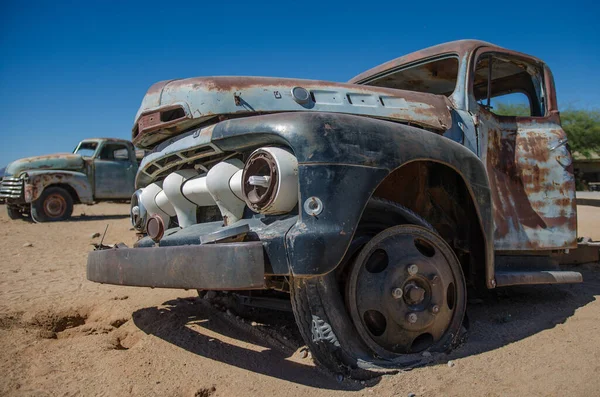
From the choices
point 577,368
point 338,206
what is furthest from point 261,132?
point 577,368

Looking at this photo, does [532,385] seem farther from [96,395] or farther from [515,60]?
[515,60]

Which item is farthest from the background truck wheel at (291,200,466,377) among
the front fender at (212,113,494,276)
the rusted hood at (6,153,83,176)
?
the rusted hood at (6,153,83,176)

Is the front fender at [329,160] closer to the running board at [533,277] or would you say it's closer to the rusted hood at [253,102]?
the rusted hood at [253,102]

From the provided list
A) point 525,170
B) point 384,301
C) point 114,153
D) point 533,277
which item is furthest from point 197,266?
point 114,153

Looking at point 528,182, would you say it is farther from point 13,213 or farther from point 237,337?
point 13,213

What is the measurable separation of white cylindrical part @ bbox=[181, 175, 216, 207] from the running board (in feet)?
6.04

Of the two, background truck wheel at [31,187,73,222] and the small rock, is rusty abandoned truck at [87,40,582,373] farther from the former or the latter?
background truck wheel at [31,187,73,222]

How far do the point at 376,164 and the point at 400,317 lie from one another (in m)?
0.79

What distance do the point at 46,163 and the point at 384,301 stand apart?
11675 mm

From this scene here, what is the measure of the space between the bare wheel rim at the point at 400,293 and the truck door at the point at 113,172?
11.3 meters

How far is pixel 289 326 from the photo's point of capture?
10.4 feet

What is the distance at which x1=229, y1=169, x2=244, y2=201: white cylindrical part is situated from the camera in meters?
2.38

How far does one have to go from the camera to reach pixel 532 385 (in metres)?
2.23

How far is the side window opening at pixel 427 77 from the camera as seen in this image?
3.93 m
